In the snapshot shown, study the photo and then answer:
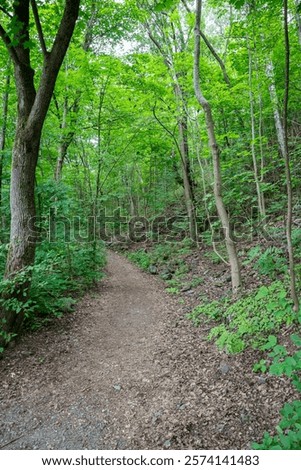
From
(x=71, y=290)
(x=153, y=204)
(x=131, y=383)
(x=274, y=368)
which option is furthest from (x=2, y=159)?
(x=153, y=204)

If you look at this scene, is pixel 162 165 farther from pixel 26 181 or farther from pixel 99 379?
pixel 99 379

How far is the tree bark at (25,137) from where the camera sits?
5246 mm

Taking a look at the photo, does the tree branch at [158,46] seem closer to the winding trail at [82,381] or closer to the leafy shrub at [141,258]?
the leafy shrub at [141,258]

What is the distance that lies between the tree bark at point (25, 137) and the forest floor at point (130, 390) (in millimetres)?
1243

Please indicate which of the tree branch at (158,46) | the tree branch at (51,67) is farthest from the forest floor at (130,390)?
the tree branch at (158,46)

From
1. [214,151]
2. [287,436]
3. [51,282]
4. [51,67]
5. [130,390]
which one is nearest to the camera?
[287,436]

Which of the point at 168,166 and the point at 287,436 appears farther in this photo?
the point at 168,166

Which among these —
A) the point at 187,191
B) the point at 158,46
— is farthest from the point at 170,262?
the point at 158,46

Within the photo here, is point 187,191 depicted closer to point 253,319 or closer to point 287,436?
point 253,319

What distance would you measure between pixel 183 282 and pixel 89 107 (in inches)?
287

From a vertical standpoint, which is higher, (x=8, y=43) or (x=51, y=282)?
(x=8, y=43)

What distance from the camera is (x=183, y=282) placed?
31.0ft

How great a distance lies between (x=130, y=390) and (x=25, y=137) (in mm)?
4995

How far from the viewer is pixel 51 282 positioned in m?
6.56
